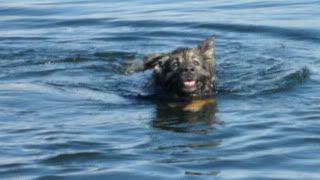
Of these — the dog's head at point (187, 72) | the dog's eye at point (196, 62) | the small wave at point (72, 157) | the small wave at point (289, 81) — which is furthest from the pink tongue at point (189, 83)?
the small wave at point (72, 157)

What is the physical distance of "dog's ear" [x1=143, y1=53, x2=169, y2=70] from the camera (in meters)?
14.1

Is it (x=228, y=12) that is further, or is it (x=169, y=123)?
(x=228, y=12)

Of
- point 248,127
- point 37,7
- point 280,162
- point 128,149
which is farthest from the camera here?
point 37,7

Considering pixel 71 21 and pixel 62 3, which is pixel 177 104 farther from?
pixel 62 3

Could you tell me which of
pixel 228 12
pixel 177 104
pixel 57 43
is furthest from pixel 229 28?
pixel 177 104

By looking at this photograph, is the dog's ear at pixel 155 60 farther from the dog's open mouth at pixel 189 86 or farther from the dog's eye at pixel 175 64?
the dog's open mouth at pixel 189 86

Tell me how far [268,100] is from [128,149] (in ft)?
10.9

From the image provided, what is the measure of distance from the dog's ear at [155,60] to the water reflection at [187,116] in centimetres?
80

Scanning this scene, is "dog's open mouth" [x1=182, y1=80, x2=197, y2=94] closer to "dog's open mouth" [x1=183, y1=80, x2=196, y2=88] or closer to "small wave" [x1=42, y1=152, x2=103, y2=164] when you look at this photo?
"dog's open mouth" [x1=183, y1=80, x2=196, y2=88]

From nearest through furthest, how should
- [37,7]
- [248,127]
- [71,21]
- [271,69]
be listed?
[248,127], [271,69], [71,21], [37,7]

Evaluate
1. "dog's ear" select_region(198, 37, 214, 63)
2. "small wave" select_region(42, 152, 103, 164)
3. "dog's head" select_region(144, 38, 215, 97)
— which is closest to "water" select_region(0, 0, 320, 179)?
"small wave" select_region(42, 152, 103, 164)

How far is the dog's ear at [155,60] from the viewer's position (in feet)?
46.3

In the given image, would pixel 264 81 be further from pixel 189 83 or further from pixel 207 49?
pixel 189 83

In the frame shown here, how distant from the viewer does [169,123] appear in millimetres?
12172
